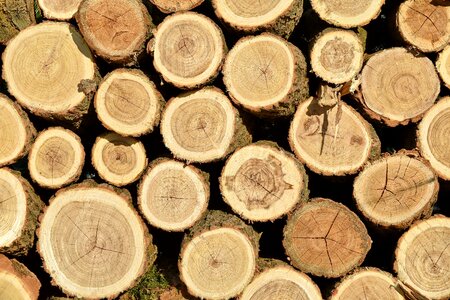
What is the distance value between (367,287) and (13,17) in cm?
332

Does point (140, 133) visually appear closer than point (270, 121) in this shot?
Yes

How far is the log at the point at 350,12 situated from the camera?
11.9ft

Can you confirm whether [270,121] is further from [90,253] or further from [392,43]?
[90,253]

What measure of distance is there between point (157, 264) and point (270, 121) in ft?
4.62

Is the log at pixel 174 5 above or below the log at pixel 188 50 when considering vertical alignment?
above

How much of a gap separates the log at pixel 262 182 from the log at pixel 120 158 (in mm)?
657

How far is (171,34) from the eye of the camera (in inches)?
144

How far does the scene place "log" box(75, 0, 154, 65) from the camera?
368 centimetres

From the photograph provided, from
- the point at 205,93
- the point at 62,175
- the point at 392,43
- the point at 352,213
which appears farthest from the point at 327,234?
the point at 62,175

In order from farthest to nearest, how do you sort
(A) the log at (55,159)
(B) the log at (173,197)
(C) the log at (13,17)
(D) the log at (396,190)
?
(C) the log at (13,17) → (A) the log at (55,159) → (B) the log at (173,197) → (D) the log at (396,190)

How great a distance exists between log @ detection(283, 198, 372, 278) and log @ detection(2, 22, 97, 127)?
177cm

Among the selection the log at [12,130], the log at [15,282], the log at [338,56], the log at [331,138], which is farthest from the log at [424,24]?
the log at [15,282]

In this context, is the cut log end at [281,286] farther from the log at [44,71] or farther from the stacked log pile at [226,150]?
the log at [44,71]

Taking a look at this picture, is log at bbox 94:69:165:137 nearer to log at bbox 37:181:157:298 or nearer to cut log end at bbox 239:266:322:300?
log at bbox 37:181:157:298
